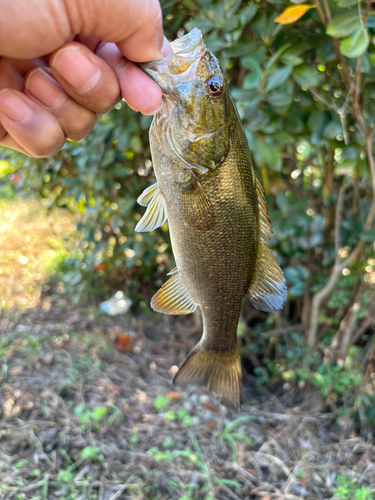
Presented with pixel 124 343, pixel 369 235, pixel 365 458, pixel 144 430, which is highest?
pixel 369 235

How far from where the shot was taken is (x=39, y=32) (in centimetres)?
97

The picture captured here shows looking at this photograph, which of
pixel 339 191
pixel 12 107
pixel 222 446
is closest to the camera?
pixel 12 107

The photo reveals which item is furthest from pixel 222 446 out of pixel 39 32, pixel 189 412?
pixel 39 32

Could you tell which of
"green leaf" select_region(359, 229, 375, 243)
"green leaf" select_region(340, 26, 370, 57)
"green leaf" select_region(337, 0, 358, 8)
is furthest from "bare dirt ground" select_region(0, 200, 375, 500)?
"green leaf" select_region(337, 0, 358, 8)

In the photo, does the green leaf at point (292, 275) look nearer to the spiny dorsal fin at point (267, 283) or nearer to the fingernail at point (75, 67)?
the spiny dorsal fin at point (267, 283)

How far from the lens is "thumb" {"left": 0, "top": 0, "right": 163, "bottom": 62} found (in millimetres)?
937

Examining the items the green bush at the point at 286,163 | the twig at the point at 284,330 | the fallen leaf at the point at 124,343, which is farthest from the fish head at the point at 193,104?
the fallen leaf at the point at 124,343

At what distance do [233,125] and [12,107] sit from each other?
2.21 ft

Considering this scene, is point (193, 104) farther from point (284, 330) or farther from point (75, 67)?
point (284, 330)

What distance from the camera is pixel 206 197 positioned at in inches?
47.8

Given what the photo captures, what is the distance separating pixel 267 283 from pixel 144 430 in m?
1.68

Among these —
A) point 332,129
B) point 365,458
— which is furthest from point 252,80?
point 365,458

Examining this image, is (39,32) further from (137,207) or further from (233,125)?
(137,207)

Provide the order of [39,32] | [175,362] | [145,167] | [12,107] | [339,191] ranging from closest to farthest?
[39,32] < [12,107] < [339,191] < [145,167] < [175,362]
